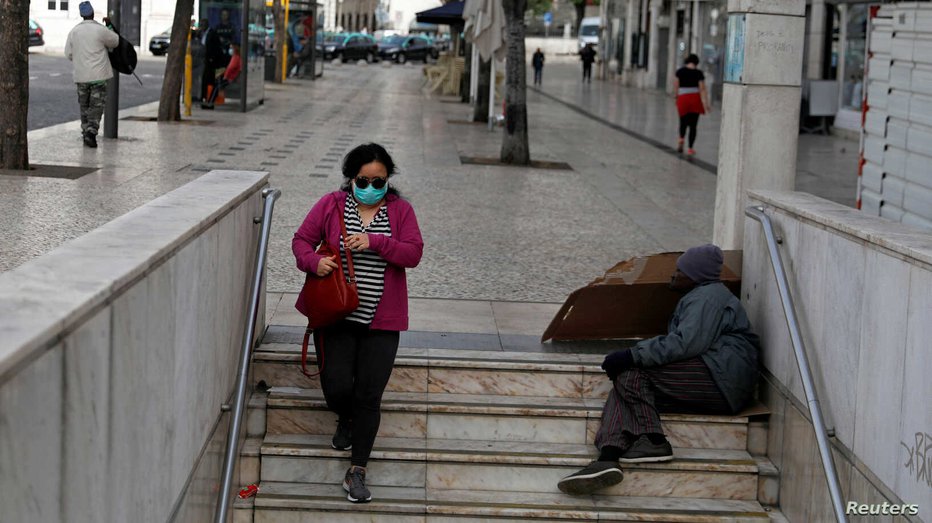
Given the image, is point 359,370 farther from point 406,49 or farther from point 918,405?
point 406,49

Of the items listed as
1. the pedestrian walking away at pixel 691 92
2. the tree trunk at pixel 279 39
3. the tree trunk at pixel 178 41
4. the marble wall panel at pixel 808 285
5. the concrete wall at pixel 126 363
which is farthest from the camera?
the tree trunk at pixel 279 39

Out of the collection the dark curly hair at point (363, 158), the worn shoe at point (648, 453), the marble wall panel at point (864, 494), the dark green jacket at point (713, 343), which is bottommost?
the worn shoe at point (648, 453)

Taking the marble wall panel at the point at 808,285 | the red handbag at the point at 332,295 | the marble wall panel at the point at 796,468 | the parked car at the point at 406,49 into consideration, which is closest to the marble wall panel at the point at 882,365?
the marble wall panel at the point at 796,468

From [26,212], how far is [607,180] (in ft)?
26.1

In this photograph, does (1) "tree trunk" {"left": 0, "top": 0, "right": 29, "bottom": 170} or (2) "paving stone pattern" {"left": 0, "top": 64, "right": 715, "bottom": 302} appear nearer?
(2) "paving stone pattern" {"left": 0, "top": 64, "right": 715, "bottom": 302}

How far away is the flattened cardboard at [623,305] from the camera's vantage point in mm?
6898

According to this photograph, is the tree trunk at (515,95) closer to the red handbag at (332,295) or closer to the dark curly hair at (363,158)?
the dark curly hair at (363,158)

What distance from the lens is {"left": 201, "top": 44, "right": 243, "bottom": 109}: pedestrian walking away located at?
2502 centimetres

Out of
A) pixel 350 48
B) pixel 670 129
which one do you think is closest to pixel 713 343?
pixel 670 129

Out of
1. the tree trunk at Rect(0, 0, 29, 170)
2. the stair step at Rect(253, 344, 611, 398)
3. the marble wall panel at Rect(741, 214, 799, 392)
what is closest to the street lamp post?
the tree trunk at Rect(0, 0, 29, 170)

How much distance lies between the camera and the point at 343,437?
6.15 meters

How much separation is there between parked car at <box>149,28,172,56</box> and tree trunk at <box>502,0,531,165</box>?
33.9 m

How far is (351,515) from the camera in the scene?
5.89 metres

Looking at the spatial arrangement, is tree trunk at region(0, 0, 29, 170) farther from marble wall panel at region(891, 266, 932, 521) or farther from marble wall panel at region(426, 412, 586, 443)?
marble wall panel at region(891, 266, 932, 521)
